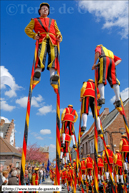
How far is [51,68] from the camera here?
3898 mm

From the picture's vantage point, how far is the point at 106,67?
4.57 meters

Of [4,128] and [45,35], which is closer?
[45,35]

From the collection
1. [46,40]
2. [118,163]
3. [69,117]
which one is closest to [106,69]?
[46,40]

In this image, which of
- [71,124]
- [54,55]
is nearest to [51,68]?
[54,55]

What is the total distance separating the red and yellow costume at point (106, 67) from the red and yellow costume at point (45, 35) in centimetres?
141

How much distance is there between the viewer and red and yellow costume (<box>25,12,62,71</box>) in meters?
3.85

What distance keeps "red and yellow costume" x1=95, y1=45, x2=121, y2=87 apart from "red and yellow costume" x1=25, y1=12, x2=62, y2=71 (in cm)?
141

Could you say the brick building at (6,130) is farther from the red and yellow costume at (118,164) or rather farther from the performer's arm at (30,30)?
the performer's arm at (30,30)

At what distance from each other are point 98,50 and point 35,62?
211 cm

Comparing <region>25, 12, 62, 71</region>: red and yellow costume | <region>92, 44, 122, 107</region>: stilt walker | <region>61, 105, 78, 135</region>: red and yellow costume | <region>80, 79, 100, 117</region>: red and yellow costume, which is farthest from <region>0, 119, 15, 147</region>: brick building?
<region>92, 44, 122, 107</region>: stilt walker

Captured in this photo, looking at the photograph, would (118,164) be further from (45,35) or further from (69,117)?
(45,35)

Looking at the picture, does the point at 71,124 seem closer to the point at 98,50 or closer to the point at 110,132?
the point at 98,50

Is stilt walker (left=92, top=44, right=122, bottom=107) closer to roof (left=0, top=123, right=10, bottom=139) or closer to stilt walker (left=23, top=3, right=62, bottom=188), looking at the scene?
stilt walker (left=23, top=3, right=62, bottom=188)

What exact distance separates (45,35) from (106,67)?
6.29ft
